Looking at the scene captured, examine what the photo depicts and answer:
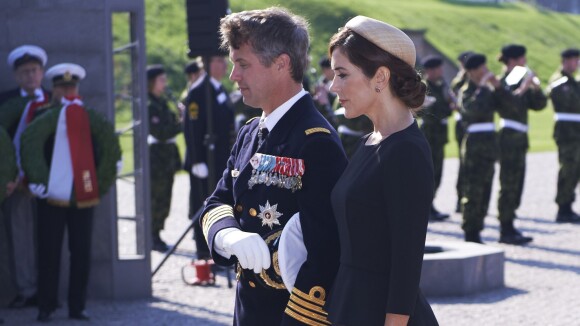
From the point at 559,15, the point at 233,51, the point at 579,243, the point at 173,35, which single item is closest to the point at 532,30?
the point at 559,15

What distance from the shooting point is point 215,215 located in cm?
395

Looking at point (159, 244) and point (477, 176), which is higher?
point (477, 176)

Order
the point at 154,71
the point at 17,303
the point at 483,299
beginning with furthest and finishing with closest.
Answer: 1. the point at 154,71
2. the point at 483,299
3. the point at 17,303

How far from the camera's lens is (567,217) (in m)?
13.9

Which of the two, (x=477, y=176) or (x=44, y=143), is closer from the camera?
(x=44, y=143)

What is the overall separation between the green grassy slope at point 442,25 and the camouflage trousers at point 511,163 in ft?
70.6

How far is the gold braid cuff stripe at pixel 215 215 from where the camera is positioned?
3.92m

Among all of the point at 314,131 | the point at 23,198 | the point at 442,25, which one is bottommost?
the point at 442,25

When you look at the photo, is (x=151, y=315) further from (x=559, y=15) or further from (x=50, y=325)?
(x=559, y=15)

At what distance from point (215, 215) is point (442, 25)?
59.0m

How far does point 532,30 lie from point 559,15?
10785 millimetres

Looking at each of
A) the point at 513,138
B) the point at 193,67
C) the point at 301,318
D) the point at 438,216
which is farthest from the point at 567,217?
the point at 301,318

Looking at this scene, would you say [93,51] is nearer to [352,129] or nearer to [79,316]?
[79,316]

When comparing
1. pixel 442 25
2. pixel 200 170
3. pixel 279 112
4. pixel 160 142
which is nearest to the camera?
pixel 279 112
